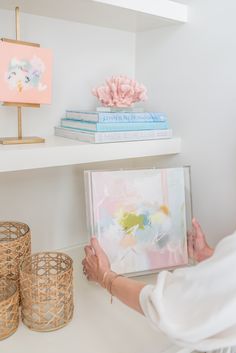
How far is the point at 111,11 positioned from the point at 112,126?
13.0 inches

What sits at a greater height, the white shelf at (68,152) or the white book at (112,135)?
the white book at (112,135)

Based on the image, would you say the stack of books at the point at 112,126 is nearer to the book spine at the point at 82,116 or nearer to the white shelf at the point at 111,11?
the book spine at the point at 82,116

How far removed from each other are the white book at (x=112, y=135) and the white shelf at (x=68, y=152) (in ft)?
0.05

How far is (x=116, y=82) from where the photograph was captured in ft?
3.62

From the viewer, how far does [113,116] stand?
1035 mm

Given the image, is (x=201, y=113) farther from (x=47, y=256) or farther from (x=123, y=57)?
(x=47, y=256)

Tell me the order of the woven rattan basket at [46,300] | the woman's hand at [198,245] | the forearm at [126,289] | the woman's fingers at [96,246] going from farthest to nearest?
the woman's hand at [198,245], the woman's fingers at [96,246], the woven rattan basket at [46,300], the forearm at [126,289]

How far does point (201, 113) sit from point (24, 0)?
1.97ft

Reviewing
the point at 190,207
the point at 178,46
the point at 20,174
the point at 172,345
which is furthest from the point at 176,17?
the point at 172,345

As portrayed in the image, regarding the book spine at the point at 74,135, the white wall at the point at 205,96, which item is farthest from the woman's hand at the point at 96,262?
the white wall at the point at 205,96

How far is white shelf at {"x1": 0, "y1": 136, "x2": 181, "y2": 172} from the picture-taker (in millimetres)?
864

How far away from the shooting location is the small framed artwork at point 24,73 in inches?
35.3

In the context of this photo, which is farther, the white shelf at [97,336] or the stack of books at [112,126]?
the stack of books at [112,126]

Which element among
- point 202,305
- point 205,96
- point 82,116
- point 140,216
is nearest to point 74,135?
point 82,116
